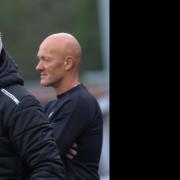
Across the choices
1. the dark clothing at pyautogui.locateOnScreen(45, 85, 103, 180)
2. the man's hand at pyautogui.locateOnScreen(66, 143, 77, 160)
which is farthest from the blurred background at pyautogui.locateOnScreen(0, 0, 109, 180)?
the man's hand at pyautogui.locateOnScreen(66, 143, 77, 160)

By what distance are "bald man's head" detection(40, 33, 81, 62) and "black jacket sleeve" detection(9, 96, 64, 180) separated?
Result: 3.17ft

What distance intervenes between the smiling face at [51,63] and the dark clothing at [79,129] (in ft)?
0.32

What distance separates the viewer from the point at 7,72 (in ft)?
12.8

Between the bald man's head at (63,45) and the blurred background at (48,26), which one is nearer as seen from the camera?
the bald man's head at (63,45)

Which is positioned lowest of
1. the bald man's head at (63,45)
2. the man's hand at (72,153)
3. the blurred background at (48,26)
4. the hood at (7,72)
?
the blurred background at (48,26)

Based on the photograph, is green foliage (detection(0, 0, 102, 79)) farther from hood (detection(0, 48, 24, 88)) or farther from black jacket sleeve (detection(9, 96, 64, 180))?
black jacket sleeve (detection(9, 96, 64, 180))

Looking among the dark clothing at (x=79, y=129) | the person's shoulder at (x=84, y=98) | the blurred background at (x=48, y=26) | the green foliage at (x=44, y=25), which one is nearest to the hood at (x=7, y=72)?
the dark clothing at (x=79, y=129)

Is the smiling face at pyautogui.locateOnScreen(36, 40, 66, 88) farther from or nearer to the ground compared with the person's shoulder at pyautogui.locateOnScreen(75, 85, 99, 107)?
farther from the ground

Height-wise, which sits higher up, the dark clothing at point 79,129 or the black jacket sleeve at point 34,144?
the black jacket sleeve at point 34,144

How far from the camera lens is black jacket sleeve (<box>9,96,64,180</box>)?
3.72 metres

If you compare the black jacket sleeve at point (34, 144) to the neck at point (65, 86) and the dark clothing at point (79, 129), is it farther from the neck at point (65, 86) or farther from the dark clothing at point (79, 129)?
the neck at point (65, 86)

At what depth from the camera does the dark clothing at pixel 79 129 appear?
4439 millimetres
